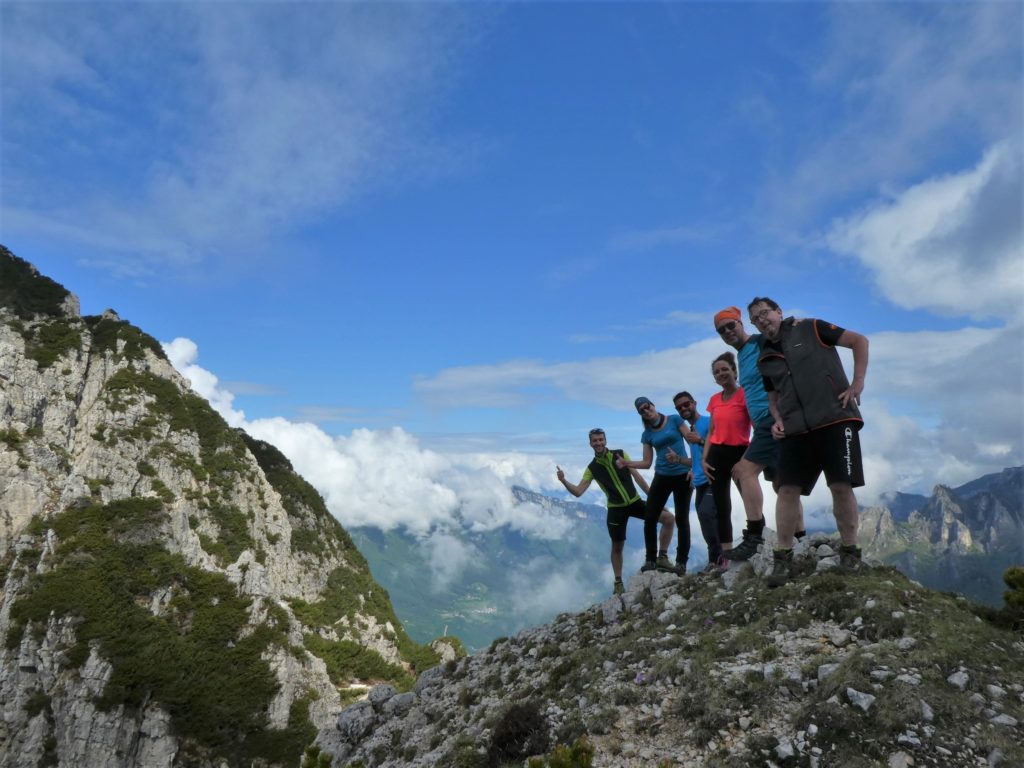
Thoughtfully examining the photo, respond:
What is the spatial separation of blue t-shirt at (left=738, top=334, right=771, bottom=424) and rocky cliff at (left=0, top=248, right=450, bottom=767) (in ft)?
182

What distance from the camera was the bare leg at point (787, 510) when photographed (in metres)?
8.88

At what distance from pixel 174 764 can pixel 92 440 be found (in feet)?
152

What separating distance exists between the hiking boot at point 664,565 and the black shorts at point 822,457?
4.80 meters

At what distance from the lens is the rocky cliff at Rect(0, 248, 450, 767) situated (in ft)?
155

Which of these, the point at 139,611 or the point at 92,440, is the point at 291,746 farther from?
the point at 92,440

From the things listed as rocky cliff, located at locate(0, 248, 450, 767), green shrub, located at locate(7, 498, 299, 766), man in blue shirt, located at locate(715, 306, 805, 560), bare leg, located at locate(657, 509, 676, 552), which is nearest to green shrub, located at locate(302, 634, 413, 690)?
rocky cliff, located at locate(0, 248, 450, 767)

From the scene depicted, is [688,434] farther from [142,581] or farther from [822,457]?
[142,581]

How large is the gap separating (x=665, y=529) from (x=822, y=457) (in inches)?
220

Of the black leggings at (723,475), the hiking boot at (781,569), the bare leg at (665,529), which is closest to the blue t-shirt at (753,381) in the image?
the black leggings at (723,475)

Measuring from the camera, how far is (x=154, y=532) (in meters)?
62.0

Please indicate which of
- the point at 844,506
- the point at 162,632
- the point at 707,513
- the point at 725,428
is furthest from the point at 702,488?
the point at 162,632

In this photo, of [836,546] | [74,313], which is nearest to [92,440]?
[74,313]

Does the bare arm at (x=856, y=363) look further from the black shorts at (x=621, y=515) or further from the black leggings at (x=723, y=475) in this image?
the black shorts at (x=621, y=515)

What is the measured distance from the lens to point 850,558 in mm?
9516
